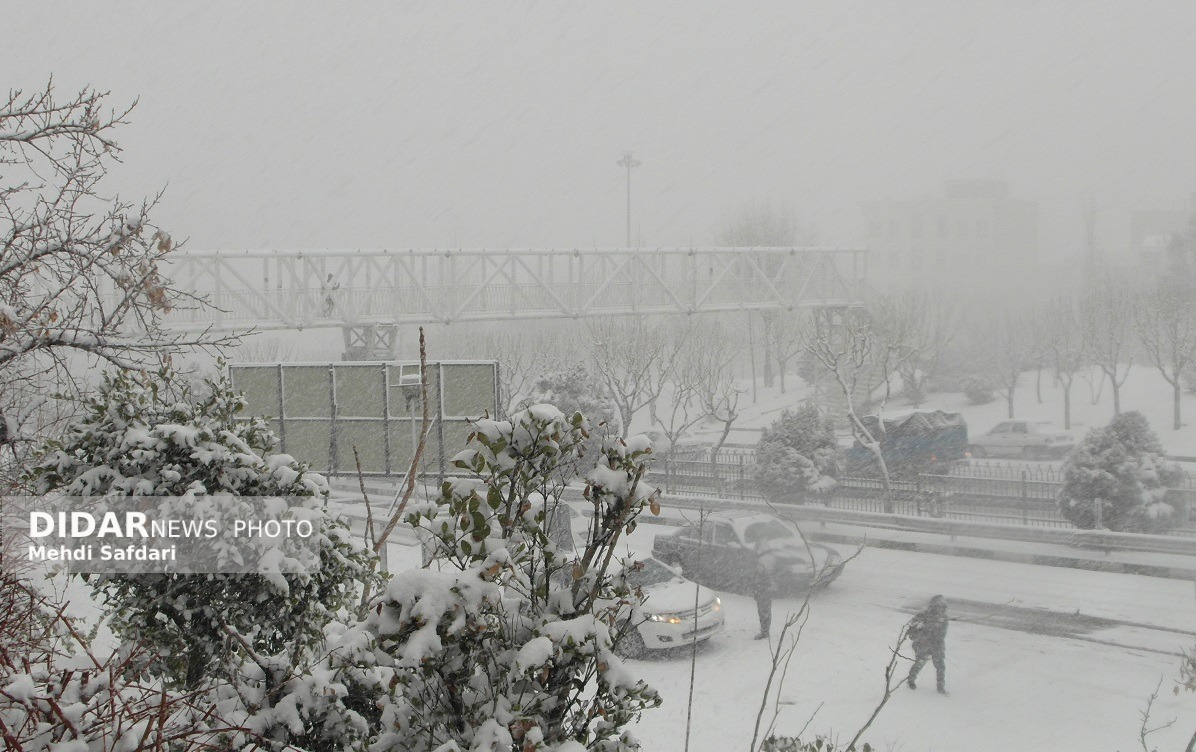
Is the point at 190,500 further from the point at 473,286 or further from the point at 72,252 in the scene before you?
the point at 473,286

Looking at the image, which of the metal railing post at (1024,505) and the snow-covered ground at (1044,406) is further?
the snow-covered ground at (1044,406)

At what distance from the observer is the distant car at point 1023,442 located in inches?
663

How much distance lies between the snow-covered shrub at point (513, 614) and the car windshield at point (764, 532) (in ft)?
24.1

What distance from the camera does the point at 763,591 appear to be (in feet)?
28.6

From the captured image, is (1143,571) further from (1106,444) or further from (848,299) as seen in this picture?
(848,299)

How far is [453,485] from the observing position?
6.47 ft

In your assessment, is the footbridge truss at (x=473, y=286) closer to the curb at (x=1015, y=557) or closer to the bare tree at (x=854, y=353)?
the bare tree at (x=854, y=353)

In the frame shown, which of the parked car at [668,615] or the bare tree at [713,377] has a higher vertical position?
the bare tree at [713,377]

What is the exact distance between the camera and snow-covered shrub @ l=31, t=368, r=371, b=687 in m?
3.04

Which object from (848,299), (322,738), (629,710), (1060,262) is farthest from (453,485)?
(1060,262)

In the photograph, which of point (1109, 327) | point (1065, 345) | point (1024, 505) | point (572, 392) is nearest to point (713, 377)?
point (572, 392)

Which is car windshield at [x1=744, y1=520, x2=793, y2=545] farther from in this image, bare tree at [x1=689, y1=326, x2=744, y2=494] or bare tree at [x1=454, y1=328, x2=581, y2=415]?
bare tree at [x1=454, y1=328, x2=581, y2=415]

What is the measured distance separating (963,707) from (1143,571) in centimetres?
410

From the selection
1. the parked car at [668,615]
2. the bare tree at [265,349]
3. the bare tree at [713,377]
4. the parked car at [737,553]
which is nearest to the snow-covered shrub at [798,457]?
the bare tree at [713,377]
